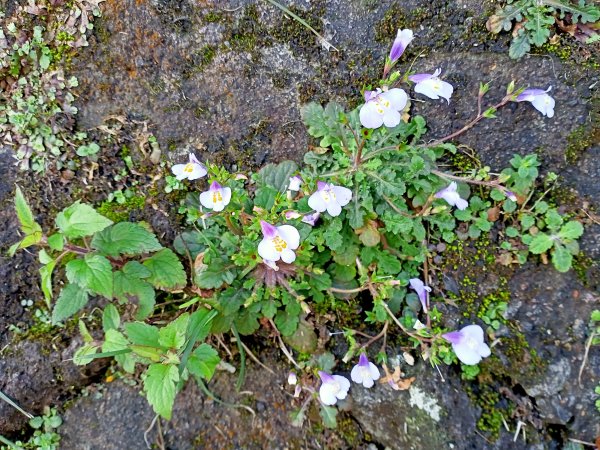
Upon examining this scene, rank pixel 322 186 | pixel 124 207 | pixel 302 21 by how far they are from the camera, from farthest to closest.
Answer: pixel 124 207
pixel 302 21
pixel 322 186

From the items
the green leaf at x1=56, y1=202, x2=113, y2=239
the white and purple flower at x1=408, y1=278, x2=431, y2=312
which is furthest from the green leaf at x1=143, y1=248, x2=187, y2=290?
the white and purple flower at x1=408, y1=278, x2=431, y2=312

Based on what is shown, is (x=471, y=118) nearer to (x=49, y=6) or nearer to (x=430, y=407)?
(x=430, y=407)

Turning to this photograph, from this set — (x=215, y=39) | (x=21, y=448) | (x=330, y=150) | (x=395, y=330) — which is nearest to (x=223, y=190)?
(x=330, y=150)

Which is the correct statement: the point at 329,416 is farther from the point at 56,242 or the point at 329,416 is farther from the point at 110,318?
the point at 56,242

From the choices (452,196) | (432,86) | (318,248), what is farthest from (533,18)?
(318,248)

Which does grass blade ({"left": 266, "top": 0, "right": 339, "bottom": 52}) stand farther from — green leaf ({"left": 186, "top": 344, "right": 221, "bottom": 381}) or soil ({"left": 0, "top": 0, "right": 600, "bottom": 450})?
green leaf ({"left": 186, "top": 344, "right": 221, "bottom": 381})
